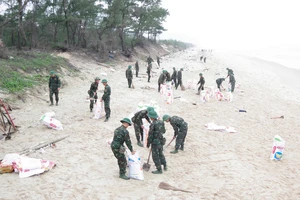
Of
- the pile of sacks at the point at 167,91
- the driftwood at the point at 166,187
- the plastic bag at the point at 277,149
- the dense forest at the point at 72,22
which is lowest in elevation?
the driftwood at the point at 166,187

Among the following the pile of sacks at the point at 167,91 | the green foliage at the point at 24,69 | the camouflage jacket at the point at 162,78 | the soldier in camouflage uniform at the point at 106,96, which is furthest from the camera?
the camouflage jacket at the point at 162,78

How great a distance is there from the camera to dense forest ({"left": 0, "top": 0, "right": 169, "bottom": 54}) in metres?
22.6

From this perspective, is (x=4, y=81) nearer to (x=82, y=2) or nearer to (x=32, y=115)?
(x=32, y=115)

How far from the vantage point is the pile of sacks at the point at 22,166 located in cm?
521

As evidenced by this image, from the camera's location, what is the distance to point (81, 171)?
5.77 meters

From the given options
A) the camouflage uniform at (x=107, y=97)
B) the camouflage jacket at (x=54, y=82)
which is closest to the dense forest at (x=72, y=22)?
the camouflage jacket at (x=54, y=82)

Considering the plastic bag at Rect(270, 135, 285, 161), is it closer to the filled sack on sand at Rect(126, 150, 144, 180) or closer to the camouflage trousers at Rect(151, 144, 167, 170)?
the camouflage trousers at Rect(151, 144, 167, 170)

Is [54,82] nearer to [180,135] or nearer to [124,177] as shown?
[180,135]

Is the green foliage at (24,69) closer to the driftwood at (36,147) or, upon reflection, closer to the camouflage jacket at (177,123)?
the driftwood at (36,147)

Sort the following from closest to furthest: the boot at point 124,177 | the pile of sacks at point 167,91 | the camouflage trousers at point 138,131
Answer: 1. the boot at point 124,177
2. the camouflage trousers at point 138,131
3. the pile of sacks at point 167,91

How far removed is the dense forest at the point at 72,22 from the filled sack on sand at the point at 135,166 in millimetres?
17931

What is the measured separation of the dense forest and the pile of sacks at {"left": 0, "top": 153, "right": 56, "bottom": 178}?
1676cm

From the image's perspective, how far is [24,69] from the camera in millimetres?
14141

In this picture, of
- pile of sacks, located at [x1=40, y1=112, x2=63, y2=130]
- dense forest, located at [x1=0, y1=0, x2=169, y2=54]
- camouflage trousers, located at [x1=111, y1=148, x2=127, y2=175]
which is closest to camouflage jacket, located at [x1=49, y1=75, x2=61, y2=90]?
pile of sacks, located at [x1=40, y1=112, x2=63, y2=130]
